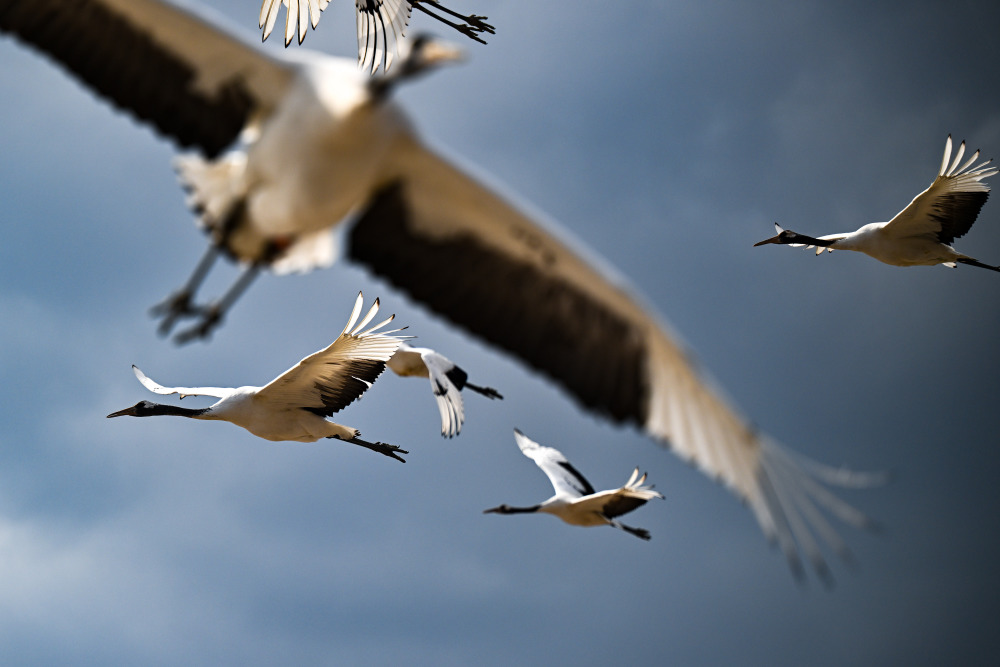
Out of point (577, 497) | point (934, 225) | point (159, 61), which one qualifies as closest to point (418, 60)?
point (159, 61)

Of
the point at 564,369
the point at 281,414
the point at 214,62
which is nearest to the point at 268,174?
the point at 214,62

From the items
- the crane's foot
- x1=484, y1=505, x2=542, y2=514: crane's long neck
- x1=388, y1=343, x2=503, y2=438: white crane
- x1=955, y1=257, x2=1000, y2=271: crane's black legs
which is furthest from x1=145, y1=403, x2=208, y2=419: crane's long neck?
x1=955, y1=257, x2=1000, y2=271: crane's black legs

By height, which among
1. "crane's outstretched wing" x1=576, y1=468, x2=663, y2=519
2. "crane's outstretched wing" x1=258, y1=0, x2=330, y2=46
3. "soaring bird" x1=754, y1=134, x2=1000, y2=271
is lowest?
"crane's outstretched wing" x1=576, y1=468, x2=663, y2=519

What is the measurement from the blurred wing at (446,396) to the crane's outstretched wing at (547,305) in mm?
5001

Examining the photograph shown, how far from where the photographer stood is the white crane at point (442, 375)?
331 inches

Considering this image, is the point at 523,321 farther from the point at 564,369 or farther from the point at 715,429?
the point at 715,429

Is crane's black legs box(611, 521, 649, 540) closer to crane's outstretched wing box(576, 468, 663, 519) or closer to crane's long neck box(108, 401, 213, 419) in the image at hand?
crane's outstretched wing box(576, 468, 663, 519)

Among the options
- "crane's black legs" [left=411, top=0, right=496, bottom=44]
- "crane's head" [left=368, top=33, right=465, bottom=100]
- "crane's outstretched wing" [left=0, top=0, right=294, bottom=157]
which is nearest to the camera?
"crane's head" [left=368, top=33, right=465, bottom=100]

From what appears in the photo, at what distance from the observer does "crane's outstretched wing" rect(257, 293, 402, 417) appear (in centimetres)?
735

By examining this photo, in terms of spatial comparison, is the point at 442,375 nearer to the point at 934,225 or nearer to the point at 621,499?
the point at 621,499

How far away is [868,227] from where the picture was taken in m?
8.65

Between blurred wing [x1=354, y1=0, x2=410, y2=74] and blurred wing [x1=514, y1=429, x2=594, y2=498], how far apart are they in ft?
13.9

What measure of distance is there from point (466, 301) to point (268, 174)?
32.4 inches

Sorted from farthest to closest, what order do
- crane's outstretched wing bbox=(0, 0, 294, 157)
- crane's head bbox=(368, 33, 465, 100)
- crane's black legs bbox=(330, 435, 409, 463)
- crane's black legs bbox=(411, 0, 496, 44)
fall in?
crane's black legs bbox=(330, 435, 409, 463) < crane's black legs bbox=(411, 0, 496, 44) < crane's outstretched wing bbox=(0, 0, 294, 157) < crane's head bbox=(368, 33, 465, 100)
